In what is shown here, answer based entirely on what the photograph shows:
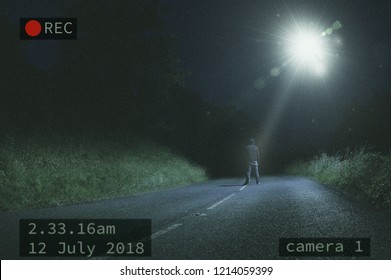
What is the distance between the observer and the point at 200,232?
23.1ft

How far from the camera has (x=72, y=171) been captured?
15.3 meters

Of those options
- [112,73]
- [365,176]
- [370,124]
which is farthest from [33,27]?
[112,73]

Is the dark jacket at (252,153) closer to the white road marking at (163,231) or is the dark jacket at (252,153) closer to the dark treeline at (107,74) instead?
the dark treeline at (107,74)

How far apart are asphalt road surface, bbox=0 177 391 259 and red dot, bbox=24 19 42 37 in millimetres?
3666

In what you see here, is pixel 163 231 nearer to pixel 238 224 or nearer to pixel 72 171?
pixel 238 224

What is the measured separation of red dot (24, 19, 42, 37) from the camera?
811 cm

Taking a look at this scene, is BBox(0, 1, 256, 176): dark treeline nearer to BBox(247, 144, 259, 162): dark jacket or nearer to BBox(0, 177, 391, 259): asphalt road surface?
BBox(247, 144, 259, 162): dark jacket

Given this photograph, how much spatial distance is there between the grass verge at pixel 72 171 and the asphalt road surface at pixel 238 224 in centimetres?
264

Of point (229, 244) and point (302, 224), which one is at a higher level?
point (302, 224)

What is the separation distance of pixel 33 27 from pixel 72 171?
792cm

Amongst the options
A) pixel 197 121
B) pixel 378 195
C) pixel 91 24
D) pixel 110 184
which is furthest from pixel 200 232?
pixel 197 121

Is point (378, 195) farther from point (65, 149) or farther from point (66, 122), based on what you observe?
point (66, 122)

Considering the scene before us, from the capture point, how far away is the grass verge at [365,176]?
36.1 feet
